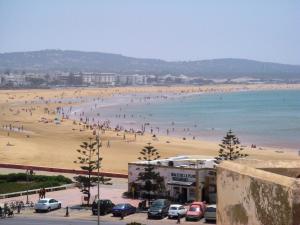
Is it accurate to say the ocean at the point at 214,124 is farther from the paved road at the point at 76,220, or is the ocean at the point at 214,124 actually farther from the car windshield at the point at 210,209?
the paved road at the point at 76,220

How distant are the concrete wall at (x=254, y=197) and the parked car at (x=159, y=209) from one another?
17.3m

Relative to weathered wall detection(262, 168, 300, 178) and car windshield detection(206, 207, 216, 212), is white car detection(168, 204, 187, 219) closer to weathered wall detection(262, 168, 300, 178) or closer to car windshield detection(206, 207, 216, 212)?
car windshield detection(206, 207, 216, 212)

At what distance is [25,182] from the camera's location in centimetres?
3306

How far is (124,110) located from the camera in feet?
360

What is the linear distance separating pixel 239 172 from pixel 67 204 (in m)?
21.7

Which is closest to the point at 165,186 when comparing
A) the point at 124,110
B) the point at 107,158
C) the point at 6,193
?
the point at 6,193

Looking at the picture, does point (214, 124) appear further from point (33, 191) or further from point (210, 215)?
point (210, 215)

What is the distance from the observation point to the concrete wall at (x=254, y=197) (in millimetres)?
5695

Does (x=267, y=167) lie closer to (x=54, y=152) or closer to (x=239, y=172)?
(x=239, y=172)

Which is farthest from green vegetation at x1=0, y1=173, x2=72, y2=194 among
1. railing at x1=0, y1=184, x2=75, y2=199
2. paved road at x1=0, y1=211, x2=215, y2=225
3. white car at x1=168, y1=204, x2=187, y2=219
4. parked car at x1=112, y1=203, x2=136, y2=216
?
white car at x1=168, y1=204, x2=187, y2=219

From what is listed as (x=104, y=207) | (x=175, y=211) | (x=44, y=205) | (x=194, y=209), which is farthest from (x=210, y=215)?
(x=44, y=205)

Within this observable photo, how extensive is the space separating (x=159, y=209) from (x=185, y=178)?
381 centimetres

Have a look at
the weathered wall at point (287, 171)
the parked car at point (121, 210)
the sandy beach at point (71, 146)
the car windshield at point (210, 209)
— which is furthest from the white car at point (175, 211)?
the weathered wall at point (287, 171)

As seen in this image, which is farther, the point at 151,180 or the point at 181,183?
the point at 151,180
